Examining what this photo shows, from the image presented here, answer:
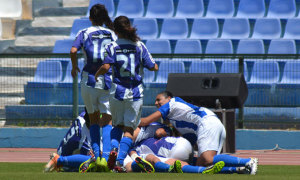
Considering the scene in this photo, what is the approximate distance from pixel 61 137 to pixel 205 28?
15.8 ft

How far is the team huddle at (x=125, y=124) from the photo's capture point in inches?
310

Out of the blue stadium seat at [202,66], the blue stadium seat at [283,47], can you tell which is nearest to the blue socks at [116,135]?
the blue stadium seat at [202,66]

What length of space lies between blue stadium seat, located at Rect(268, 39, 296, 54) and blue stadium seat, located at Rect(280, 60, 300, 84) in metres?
1.96

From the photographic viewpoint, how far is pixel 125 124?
8.05 meters

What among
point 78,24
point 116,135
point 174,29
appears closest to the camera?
point 116,135

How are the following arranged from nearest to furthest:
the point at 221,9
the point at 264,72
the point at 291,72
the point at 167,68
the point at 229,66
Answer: the point at 291,72 → the point at 264,72 → the point at 229,66 → the point at 167,68 → the point at 221,9

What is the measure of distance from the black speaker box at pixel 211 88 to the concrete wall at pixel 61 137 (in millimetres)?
2260

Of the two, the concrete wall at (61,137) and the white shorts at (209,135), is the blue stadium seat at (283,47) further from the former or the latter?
the white shorts at (209,135)

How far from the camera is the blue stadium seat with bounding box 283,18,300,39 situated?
16.0 metres

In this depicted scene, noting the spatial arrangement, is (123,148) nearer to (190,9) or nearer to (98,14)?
(98,14)

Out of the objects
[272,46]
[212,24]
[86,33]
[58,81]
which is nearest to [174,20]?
[212,24]

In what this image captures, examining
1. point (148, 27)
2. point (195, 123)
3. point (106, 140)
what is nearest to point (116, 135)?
point (106, 140)

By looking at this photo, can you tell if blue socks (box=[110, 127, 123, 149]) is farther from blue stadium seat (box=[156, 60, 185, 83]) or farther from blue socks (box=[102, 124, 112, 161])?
blue stadium seat (box=[156, 60, 185, 83])

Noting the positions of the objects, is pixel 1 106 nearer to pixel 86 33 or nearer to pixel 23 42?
pixel 23 42
